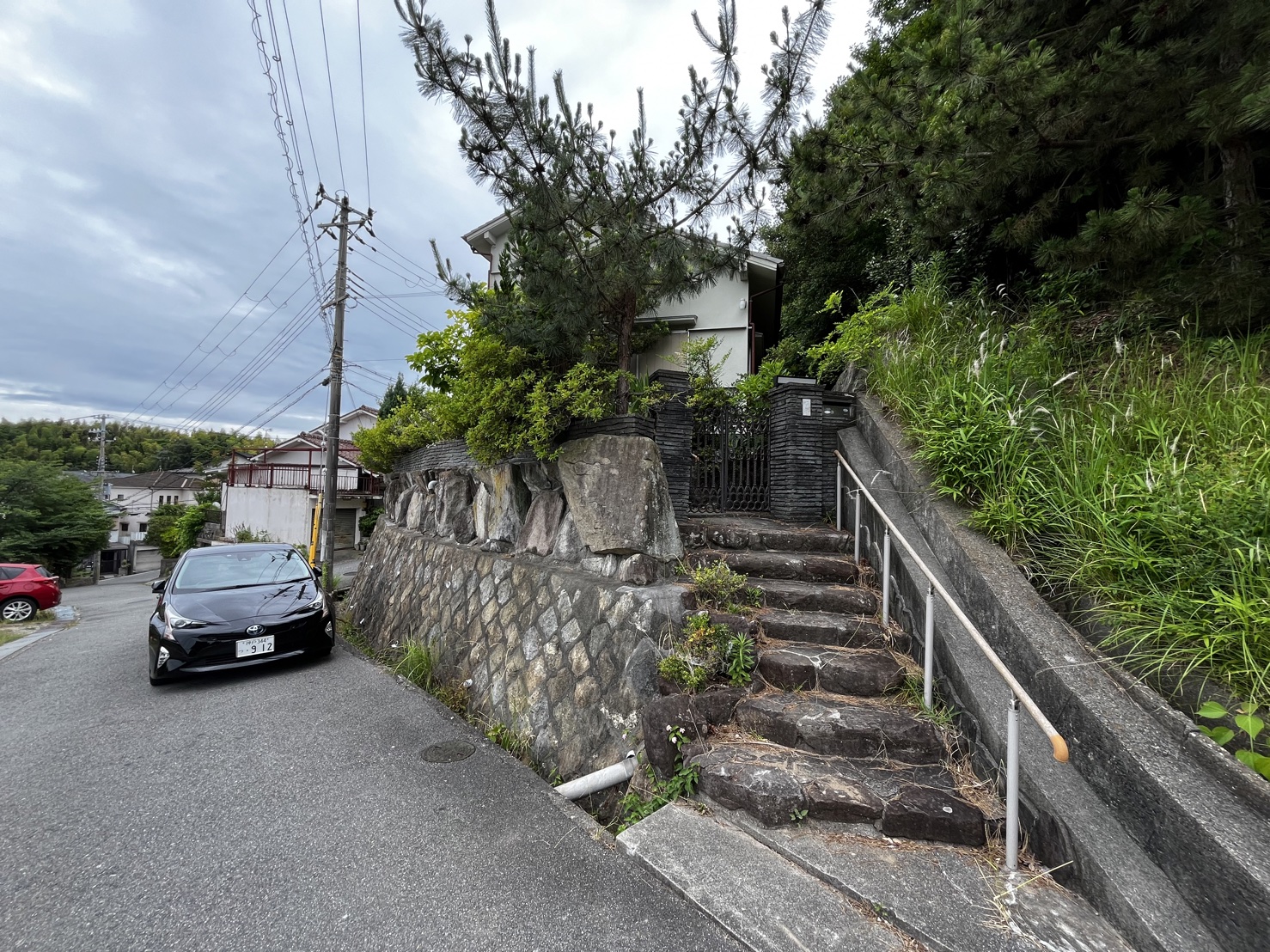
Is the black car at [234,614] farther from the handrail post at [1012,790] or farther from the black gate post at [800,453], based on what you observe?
the handrail post at [1012,790]

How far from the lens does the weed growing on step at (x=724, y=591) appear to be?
3.35m

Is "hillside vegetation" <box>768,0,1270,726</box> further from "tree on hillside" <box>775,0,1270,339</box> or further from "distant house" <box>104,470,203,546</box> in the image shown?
"distant house" <box>104,470,203,546</box>

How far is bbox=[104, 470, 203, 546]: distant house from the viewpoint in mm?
36250

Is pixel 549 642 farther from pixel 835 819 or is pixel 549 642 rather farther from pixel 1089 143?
pixel 1089 143

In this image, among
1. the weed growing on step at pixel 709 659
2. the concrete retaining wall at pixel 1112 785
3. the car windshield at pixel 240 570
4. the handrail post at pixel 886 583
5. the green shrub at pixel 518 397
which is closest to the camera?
the concrete retaining wall at pixel 1112 785

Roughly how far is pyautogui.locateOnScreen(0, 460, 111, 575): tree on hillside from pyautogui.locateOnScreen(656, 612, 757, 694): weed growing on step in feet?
77.0

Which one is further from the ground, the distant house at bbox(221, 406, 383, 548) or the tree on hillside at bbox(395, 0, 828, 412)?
the tree on hillside at bbox(395, 0, 828, 412)

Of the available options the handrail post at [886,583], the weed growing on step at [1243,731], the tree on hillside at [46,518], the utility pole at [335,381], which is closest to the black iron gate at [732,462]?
the handrail post at [886,583]

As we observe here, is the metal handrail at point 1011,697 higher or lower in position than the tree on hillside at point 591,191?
lower

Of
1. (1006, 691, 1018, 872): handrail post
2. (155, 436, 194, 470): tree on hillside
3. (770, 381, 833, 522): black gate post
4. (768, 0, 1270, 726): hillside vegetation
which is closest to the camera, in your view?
(1006, 691, 1018, 872): handrail post

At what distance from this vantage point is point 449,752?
3.29 meters

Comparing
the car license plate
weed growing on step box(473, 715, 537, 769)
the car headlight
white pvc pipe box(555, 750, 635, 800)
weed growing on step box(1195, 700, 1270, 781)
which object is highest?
weed growing on step box(1195, 700, 1270, 781)

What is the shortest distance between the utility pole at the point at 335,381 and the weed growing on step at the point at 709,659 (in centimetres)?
878

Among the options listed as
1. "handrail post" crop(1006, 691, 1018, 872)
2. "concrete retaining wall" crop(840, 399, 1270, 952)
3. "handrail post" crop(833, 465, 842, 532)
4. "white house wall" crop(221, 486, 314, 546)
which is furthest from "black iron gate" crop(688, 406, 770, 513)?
"white house wall" crop(221, 486, 314, 546)
